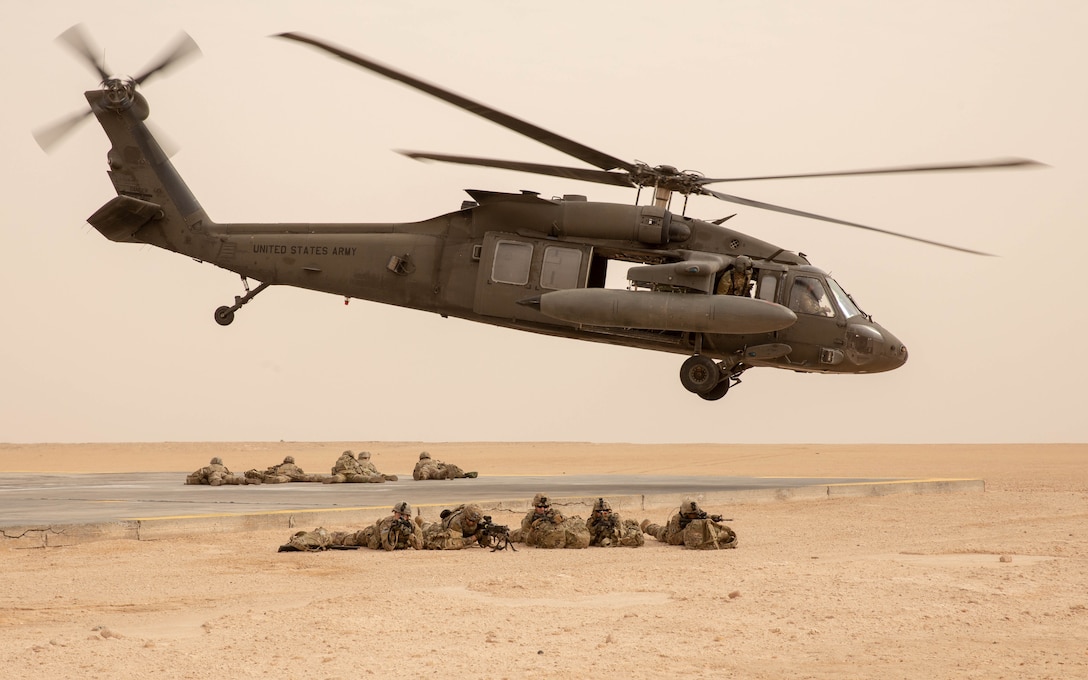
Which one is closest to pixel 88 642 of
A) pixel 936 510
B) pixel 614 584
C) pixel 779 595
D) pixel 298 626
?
A: pixel 298 626

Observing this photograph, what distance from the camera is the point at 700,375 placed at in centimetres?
1819

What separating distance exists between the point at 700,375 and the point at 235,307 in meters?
8.08

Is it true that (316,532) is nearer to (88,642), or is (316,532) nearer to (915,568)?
(88,642)

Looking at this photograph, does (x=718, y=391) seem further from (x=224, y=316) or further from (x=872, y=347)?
(x=224, y=316)

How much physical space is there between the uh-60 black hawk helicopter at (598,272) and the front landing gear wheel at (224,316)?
0.02 meters

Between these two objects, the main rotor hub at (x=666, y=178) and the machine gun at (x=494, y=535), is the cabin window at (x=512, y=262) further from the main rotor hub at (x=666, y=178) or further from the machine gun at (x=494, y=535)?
the machine gun at (x=494, y=535)

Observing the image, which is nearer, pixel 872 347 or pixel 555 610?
pixel 555 610

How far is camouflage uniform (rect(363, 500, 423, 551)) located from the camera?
1182cm

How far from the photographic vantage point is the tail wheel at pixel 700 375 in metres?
18.1

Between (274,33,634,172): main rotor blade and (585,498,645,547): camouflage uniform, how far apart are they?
519 cm

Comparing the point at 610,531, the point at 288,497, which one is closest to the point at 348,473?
the point at 288,497

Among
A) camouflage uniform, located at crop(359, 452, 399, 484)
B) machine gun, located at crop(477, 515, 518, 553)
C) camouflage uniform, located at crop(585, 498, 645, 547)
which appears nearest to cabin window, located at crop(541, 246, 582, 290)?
camouflage uniform, located at crop(359, 452, 399, 484)

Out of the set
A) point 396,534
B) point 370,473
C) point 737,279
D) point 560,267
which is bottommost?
point 396,534

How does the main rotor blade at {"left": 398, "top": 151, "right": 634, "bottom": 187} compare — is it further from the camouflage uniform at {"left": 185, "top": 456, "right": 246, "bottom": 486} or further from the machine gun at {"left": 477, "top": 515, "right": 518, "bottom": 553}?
the camouflage uniform at {"left": 185, "top": 456, "right": 246, "bottom": 486}
